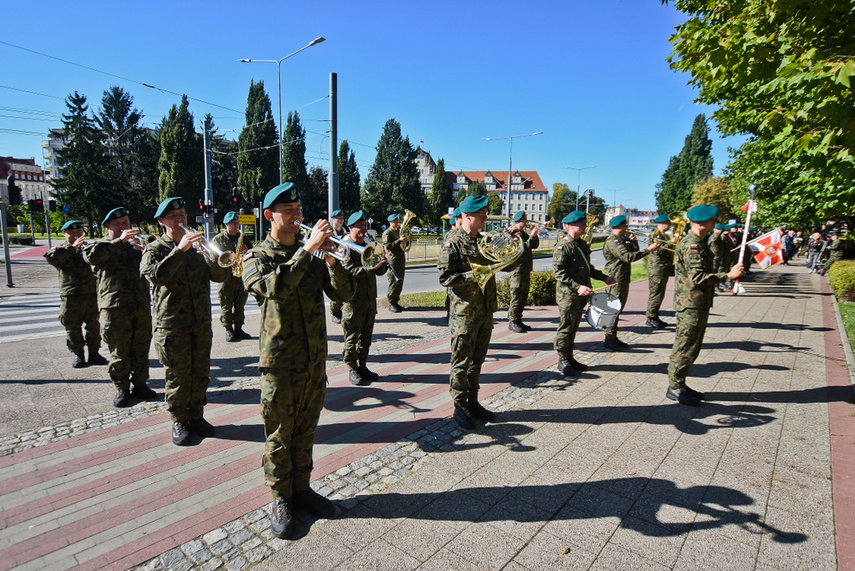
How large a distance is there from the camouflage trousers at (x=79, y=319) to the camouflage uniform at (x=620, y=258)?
817 centimetres

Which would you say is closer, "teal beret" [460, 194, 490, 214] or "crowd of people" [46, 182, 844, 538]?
"crowd of people" [46, 182, 844, 538]

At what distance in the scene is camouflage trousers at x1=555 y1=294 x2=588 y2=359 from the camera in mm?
6312

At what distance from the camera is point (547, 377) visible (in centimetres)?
640

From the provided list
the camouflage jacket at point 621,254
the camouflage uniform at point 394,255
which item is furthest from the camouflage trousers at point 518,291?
the camouflage uniform at point 394,255

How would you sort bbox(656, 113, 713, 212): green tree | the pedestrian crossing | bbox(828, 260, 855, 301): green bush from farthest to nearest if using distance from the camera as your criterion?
bbox(656, 113, 713, 212): green tree, bbox(828, 260, 855, 301): green bush, the pedestrian crossing

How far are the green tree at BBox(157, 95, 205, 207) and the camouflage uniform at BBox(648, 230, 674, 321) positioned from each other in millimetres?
44236

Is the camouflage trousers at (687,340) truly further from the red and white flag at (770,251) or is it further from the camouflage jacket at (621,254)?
the red and white flag at (770,251)

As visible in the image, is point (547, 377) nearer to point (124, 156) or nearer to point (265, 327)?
point (265, 327)

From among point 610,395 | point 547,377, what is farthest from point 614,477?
point 547,377

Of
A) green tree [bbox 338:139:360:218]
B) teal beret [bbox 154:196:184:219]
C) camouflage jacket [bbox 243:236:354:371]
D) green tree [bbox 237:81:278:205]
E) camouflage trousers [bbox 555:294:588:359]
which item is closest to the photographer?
camouflage jacket [bbox 243:236:354:371]

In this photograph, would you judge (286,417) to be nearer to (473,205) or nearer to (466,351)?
(466,351)

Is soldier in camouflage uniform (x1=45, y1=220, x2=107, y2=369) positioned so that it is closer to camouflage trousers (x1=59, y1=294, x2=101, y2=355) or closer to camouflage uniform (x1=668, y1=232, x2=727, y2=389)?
camouflage trousers (x1=59, y1=294, x2=101, y2=355)

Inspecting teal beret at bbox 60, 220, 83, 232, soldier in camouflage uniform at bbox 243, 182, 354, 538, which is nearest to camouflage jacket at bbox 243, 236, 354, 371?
soldier in camouflage uniform at bbox 243, 182, 354, 538

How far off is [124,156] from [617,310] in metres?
61.5
